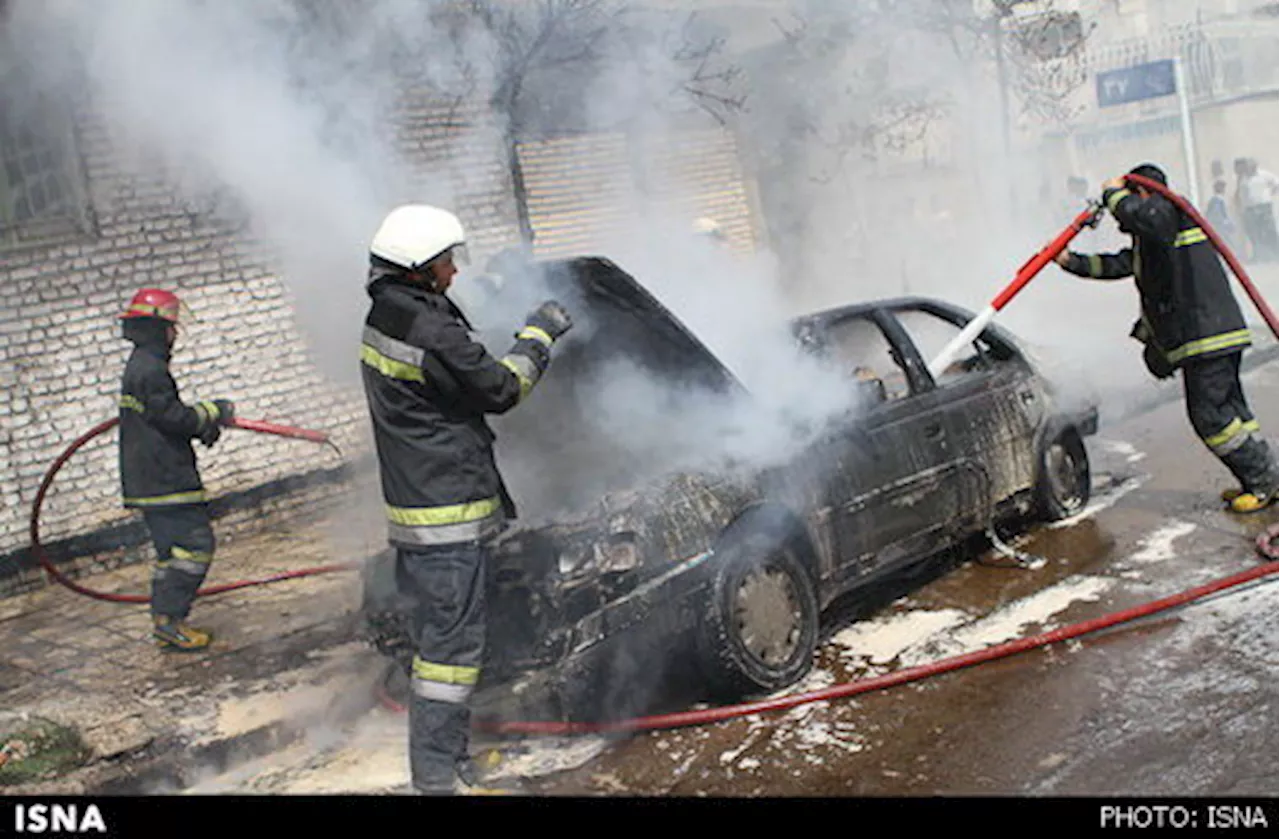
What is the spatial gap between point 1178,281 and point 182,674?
5.69 m

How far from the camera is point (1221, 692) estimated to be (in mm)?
4074

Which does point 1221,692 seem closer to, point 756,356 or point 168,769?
point 756,356

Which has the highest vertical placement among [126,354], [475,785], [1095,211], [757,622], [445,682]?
[126,354]

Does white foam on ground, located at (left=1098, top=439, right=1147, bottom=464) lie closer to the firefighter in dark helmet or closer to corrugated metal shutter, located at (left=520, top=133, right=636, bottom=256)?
the firefighter in dark helmet

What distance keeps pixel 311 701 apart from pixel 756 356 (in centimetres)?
266

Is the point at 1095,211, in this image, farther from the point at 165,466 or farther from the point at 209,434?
the point at 165,466

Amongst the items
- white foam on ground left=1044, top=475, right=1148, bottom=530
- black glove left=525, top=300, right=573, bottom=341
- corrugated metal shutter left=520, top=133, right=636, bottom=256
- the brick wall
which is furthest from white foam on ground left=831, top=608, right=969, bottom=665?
corrugated metal shutter left=520, top=133, right=636, bottom=256

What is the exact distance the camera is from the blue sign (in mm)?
14016

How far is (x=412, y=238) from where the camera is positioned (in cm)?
397

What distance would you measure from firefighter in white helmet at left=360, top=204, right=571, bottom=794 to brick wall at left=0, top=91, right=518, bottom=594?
520 centimetres

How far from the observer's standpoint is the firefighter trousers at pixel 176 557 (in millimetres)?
6109

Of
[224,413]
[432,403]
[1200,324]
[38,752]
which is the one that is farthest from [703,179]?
[38,752]

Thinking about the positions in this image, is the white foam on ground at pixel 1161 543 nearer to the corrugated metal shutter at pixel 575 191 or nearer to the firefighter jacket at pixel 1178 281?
the firefighter jacket at pixel 1178 281
